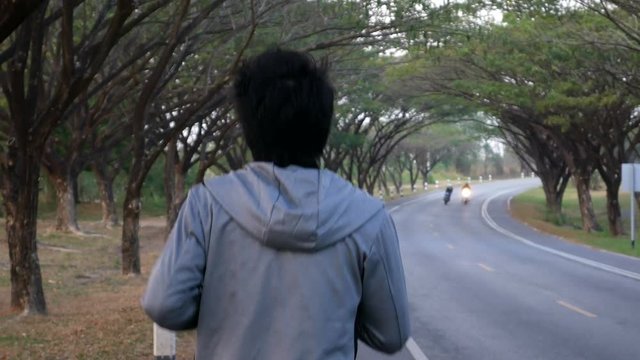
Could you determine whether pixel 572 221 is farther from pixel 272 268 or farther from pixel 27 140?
pixel 272 268

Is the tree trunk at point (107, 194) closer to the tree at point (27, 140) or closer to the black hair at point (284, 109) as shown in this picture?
the tree at point (27, 140)

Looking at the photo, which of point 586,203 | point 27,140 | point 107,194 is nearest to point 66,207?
point 107,194

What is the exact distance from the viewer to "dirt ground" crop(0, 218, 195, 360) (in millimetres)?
9953

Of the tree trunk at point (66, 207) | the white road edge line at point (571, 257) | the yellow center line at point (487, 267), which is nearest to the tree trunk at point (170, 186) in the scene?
the tree trunk at point (66, 207)

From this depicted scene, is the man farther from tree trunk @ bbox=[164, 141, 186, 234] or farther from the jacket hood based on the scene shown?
tree trunk @ bbox=[164, 141, 186, 234]

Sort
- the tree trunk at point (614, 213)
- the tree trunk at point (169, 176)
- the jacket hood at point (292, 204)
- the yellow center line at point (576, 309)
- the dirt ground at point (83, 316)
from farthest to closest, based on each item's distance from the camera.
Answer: the tree trunk at point (614, 213) < the tree trunk at point (169, 176) < the yellow center line at point (576, 309) < the dirt ground at point (83, 316) < the jacket hood at point (292, 204)

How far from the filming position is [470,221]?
41.8 metres

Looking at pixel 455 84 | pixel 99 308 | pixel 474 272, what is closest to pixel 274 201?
pixel 99 308

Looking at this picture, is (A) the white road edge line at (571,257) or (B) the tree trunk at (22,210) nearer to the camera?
(B) the tree trunk at (22,210)

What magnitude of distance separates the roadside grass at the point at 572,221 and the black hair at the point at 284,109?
24190 mm

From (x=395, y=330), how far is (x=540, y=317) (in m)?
10.8

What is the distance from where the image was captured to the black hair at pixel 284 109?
268 centimetres

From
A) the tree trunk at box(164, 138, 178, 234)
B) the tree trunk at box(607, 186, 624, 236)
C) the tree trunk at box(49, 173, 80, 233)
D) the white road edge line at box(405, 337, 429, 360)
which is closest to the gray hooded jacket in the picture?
A: the white road edge line at box(405, 337, 429, 360)

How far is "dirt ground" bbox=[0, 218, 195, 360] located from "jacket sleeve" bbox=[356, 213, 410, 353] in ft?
23.9
